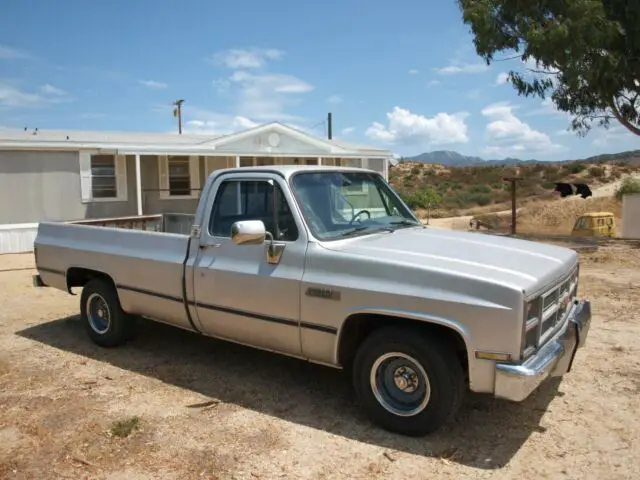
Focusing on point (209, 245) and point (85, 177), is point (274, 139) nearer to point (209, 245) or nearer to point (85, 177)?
point (85, 177)

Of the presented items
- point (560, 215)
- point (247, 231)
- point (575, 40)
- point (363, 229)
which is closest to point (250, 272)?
point (247, 231)

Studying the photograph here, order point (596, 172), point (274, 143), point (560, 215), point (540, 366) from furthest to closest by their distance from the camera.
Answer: point (596, 172) < point (560, 215) < point (274, 143) < point (540, 366)

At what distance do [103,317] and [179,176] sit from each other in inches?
519

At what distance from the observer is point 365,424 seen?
4.03m

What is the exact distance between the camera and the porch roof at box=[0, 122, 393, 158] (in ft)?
49.1

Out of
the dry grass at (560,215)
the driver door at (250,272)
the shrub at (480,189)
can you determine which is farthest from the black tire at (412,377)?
the shrub at (480,189)

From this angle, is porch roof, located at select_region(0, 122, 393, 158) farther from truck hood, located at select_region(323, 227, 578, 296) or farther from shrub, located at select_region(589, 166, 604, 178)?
shrub, located at select_region(589, 166, 604, 178)

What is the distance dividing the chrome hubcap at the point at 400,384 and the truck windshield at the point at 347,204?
1.00 m

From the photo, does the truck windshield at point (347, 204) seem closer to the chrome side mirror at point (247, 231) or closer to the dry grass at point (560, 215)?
the chrome side mirror at point (247, 231)

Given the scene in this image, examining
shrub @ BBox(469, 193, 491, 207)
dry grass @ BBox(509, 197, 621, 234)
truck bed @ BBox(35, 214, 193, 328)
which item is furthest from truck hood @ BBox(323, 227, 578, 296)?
shrub @ BBox(469, 193, 491, 207)

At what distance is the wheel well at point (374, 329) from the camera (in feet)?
12.1

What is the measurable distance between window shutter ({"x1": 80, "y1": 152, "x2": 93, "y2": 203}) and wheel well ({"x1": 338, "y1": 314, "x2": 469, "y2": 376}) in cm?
1325

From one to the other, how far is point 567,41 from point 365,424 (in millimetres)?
11478

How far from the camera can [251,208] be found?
4.70m
